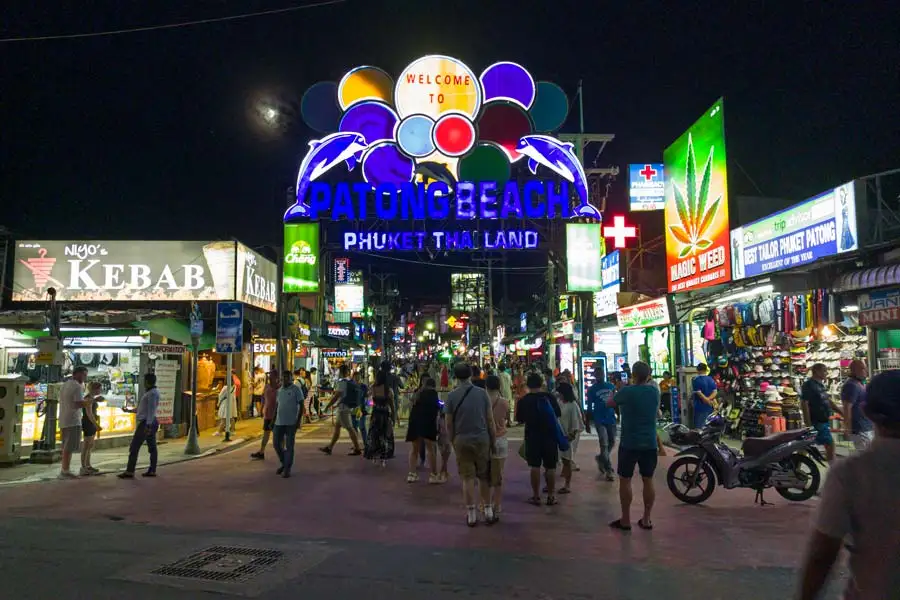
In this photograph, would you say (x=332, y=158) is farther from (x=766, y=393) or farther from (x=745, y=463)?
(x=745, y=463)

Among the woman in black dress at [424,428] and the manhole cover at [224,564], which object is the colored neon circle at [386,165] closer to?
the woman in black dress at [424,428]

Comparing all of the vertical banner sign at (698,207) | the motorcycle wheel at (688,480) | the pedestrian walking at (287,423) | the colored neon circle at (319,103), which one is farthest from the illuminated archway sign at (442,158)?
the motorcycle wheel at (688,480)

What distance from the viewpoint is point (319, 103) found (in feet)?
84.1

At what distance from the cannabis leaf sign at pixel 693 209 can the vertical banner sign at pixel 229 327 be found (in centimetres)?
1226

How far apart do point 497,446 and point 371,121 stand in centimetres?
1913

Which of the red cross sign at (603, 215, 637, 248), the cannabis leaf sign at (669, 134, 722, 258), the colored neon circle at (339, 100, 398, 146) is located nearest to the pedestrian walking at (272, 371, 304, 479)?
the cannabis leaf sign at (669, 134, 722, 258)

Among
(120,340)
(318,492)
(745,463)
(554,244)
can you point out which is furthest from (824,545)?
(554,244)

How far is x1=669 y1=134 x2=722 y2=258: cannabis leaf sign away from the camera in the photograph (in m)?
18.2

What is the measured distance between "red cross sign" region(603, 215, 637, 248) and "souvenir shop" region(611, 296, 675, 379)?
3.01 metres

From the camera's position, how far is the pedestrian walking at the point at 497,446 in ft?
27.1

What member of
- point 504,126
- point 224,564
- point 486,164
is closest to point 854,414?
point 224,564

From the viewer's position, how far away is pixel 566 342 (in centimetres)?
2811

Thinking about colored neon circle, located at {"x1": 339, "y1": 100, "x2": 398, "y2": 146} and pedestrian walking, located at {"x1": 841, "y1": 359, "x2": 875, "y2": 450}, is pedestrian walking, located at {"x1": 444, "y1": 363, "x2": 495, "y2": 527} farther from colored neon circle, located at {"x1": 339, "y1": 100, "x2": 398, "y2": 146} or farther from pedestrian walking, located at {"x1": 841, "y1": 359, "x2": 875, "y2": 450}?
colored neon circle, located at {"x1": 339, "y1": 100, "x2": 398, "y2": 146}

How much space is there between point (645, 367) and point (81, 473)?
9.98 m
